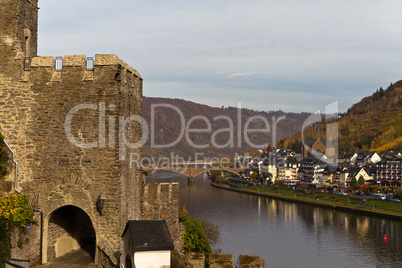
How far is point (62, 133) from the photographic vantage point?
15656 mm

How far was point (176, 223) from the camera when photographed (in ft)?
76.5

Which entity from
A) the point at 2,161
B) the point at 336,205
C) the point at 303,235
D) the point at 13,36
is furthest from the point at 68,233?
the point at 336,205

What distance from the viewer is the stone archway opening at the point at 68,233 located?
53.3 ft

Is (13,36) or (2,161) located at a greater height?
(13,36)

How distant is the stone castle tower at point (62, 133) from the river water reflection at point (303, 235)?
103 feet

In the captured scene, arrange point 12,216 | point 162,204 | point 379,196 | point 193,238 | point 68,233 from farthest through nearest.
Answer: point 379,196 < point 193,238 < point 162,204 < point 68,233 < point 12,216

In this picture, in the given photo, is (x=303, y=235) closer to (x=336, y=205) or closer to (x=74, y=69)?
(x=336, y=205)

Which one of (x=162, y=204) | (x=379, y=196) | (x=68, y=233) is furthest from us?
(x=379, y=196)

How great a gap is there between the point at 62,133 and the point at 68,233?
4.25 meters

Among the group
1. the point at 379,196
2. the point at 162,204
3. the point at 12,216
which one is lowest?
the point at 379,196

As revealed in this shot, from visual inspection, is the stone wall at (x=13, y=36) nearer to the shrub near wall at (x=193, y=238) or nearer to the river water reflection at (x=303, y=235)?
the shrub near wall at (x=193, y=238)

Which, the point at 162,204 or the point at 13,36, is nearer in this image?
the point at 13,36

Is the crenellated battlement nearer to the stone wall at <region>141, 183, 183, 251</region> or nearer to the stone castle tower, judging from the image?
the stone castle tower

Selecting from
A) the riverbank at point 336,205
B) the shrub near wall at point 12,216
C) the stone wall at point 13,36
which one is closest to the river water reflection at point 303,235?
the riverbank at point 336,205
